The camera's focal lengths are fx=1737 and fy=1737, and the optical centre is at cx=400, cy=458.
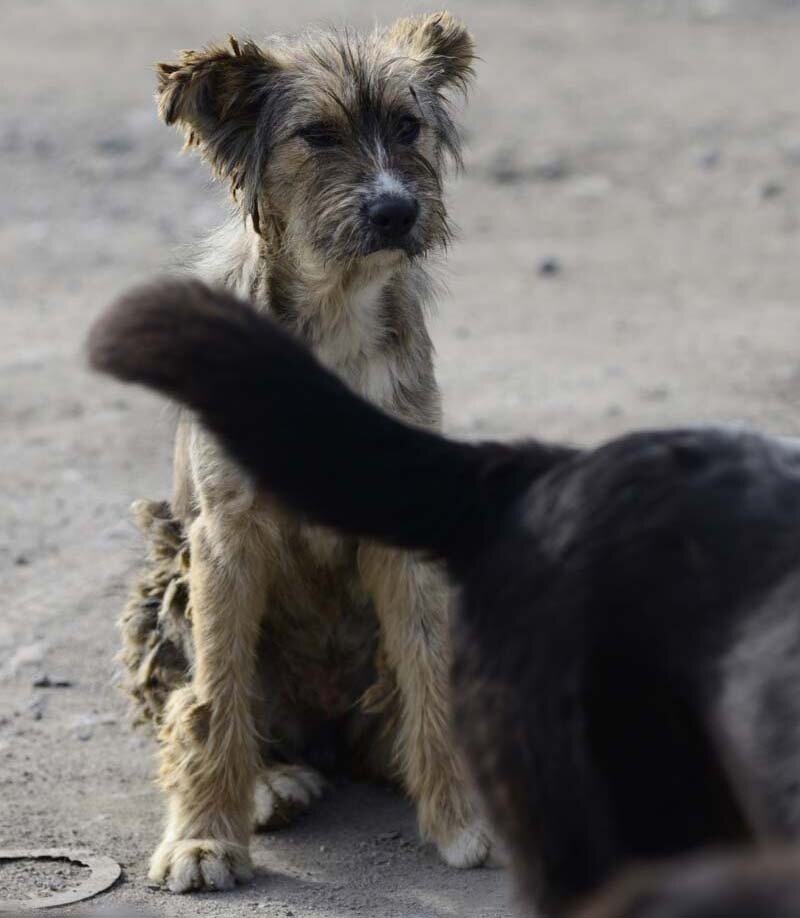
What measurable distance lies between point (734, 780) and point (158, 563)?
9.23 ft

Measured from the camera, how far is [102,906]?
431cm

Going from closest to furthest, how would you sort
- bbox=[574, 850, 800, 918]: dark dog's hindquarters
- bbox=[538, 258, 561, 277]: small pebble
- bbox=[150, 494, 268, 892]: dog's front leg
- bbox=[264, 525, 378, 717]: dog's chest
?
1. bbox=[574, 850, 800, 918]: dark dog's hindquarters
2. bbox=[150, 494, 268, 892]: dog's front leg
3. bbox=[264, 525, 378, 717]: dog's chest
4. bbox=[538, 258, 561, 277]: small pebble

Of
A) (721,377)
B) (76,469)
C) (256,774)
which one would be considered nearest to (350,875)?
(256,774)

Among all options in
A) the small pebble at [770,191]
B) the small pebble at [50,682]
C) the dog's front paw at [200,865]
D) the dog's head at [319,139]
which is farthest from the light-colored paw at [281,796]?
the small pebble at [770,191]

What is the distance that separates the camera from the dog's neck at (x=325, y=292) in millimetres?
4766

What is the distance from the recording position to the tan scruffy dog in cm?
466

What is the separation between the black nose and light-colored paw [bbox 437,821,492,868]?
64.6 inches

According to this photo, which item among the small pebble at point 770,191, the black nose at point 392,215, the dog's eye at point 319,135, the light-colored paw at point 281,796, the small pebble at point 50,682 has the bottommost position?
the light-colored paw at point 281,796

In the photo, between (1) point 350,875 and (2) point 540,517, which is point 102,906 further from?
(2) point 540,517

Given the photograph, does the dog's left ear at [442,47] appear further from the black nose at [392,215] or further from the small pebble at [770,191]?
the small pebble at [770,191]

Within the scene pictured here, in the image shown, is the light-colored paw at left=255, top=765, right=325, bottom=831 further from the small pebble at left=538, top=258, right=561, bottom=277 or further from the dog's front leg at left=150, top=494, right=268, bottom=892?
the small pebble at left=538, top=258, right=561, bottom=277

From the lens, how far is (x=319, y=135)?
4.93 meters

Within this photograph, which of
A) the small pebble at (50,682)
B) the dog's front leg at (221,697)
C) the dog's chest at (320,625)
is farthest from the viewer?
the small pebble at (50,682)

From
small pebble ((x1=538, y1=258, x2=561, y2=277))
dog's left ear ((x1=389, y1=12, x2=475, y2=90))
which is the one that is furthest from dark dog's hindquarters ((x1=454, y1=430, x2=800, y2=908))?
small pebble ((x1=538, y1=258, x2=561, y2=277))
